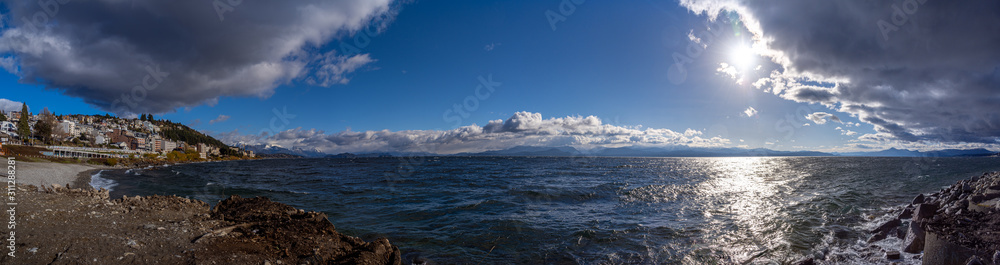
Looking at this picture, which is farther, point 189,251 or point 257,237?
point 257,237

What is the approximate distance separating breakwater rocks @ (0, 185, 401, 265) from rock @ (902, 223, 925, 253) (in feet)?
42.7

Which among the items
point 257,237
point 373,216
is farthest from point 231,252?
point 373,216

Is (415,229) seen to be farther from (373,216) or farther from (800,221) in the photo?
(800,221)

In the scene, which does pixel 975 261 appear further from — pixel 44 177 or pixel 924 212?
pixel 44 177

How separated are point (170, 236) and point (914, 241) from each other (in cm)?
1766

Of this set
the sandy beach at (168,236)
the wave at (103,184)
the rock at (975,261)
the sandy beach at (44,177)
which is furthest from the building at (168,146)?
the rock at (975,261)

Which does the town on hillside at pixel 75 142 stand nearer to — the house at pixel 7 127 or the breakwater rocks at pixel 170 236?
the house at pixel 7 127

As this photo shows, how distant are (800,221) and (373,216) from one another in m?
18.6

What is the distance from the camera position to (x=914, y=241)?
8758 millimetres

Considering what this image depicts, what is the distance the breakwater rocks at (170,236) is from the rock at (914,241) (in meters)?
13.0

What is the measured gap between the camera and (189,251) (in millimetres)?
6148

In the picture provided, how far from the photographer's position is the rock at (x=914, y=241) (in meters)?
8.66

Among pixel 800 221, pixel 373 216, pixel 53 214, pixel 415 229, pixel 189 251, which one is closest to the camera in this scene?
pixel 189 251

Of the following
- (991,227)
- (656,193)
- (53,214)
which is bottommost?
(656,193)
